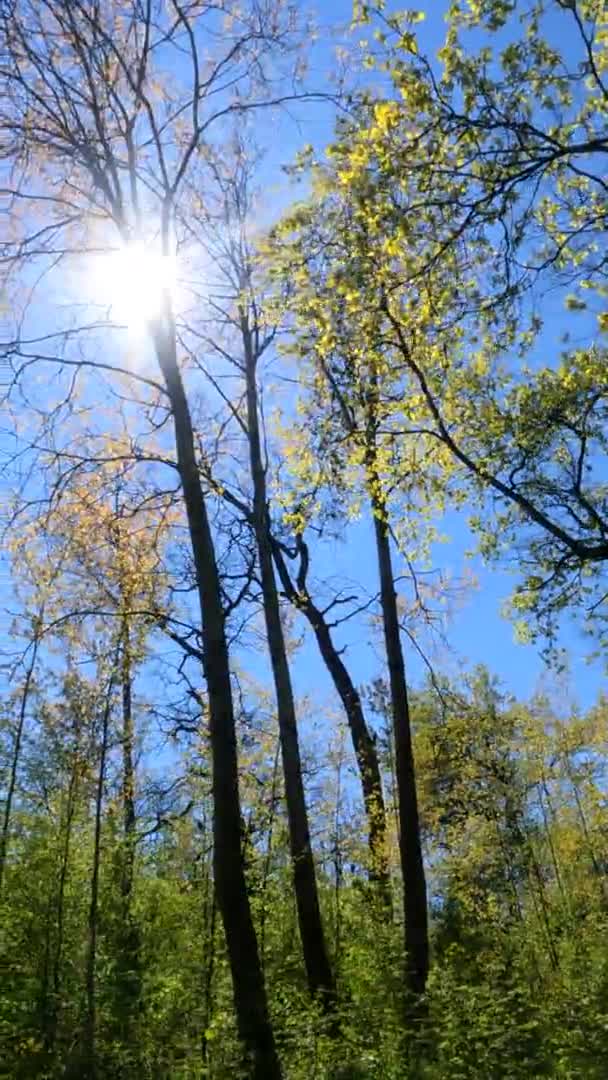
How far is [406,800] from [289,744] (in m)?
1.42

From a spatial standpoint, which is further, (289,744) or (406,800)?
(289,744)

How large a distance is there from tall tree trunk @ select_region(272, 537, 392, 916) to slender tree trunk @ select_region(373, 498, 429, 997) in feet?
7.48

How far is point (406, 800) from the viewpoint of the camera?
9234 millimetres

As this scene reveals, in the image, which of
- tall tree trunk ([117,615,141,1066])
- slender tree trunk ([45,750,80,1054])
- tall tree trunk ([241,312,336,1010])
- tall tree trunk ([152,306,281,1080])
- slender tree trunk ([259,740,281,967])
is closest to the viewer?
tall tree trunk ([152,306,281,1080])

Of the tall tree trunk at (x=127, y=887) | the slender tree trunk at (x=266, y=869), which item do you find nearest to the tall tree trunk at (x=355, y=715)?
the slender tree trunk at (x=266, y=869)

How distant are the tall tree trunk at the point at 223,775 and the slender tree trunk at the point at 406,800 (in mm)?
2729

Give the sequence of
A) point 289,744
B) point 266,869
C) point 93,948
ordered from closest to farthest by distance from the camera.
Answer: point 93,948 < point 266,869 < point 289,744

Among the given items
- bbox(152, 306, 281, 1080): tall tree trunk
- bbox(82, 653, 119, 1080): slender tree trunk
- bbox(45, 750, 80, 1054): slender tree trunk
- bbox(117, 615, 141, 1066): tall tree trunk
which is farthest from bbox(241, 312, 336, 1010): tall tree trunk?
bbox(152, 306, 281, 1080): tall tree trunk

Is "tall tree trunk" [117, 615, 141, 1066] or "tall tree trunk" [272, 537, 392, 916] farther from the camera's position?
"tall tree trunk" [272, 537, 392, 916]

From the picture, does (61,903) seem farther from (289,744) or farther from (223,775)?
(223,775)

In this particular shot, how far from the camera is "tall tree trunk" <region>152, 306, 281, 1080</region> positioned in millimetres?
5341

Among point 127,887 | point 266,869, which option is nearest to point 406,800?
point 266,869

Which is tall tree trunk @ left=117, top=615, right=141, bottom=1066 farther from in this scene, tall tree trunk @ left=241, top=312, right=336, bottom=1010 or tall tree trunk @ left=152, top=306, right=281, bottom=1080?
tall tree trunk @ left=152, top=306, right=281, bottom=1080

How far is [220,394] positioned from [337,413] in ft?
9.92
